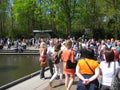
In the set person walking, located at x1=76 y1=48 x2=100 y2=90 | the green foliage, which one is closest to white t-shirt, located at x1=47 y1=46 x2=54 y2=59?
person walking, located at x1=76 y1=48 x2=100 y2=90

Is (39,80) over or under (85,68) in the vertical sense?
under

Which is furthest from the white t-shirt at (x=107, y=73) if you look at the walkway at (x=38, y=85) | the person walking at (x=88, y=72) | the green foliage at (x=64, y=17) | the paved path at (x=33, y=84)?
the green foliage at (x=64, y=17)

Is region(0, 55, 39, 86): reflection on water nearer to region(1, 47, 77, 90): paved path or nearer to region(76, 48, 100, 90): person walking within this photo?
region(1, 47, 77, 90): paved path

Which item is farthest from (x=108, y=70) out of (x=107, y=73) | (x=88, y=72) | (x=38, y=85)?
(x=38, y=85)

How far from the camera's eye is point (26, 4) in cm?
7038

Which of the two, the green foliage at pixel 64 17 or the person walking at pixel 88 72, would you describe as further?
the green foliage at pixel 64 17

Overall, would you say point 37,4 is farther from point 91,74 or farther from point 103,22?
point 91,74

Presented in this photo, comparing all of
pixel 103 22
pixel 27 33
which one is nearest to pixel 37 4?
pixel 27 33

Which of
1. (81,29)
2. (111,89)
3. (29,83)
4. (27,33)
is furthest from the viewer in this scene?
(27,33)

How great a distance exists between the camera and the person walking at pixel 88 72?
7.33m

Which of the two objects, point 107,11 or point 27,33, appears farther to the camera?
point 27,33

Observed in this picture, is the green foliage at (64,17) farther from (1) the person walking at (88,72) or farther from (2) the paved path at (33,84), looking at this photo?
(1) the person walking at (88,72)

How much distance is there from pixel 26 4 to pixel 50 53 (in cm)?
5711

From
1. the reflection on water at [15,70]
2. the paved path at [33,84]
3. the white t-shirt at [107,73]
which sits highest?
the white t-shirt at [107,73]
